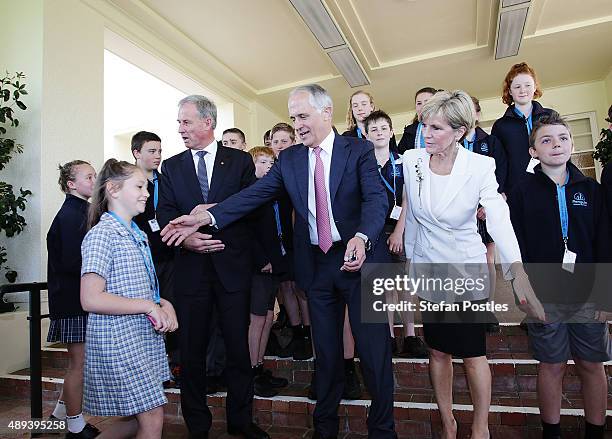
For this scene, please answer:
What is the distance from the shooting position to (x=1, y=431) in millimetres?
2650

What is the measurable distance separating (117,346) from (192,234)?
2.12 feet

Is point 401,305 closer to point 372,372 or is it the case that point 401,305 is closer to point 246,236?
point 372,372

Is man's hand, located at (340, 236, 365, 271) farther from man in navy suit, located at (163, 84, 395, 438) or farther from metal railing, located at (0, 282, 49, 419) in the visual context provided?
metal railing, located at (0, 282, 49, 419)

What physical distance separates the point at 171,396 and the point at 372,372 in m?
1.59

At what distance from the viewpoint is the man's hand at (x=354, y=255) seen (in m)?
1.70

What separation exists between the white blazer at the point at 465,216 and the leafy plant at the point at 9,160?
365cm

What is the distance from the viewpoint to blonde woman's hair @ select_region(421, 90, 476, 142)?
1790mm

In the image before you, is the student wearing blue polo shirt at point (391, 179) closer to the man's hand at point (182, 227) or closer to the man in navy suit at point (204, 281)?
the man in navy suit at point (204, 281)

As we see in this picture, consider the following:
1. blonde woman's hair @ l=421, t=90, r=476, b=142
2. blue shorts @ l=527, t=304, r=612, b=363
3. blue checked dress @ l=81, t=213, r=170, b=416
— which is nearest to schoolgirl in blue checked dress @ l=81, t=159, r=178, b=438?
blue checked dress @ l=81, t=213, r=170, b=416

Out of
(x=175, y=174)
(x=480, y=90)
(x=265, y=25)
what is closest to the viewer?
(x=175, y=174)

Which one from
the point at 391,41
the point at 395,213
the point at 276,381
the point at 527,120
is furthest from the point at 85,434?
the point at 391,41

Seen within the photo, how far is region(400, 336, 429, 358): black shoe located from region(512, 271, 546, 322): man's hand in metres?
1.05

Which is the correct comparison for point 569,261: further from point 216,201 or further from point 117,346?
point 117,346

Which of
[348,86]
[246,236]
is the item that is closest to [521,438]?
[246,236]
